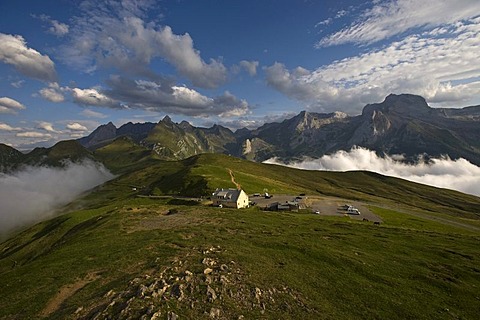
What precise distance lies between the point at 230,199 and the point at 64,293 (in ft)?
262

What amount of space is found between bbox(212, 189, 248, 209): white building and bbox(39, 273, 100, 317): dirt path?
73560 mm

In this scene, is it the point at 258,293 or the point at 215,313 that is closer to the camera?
the point at 215,313

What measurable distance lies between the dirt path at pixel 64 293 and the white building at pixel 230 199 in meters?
73.6

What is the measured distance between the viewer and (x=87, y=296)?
3266 cm

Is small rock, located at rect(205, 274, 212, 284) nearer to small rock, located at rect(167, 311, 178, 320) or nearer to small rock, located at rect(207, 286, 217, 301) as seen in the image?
small rock, located at rect(207, 286, 217, 301)

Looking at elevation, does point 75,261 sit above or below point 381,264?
above

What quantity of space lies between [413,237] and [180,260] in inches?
2307

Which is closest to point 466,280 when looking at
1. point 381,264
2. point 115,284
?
point 381,264

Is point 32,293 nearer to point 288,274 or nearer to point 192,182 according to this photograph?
point 288,274

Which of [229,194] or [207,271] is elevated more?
[207,271]

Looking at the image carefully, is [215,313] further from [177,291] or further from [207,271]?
[207,271]

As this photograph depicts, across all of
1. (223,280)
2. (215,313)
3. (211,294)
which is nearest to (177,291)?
(211,294)

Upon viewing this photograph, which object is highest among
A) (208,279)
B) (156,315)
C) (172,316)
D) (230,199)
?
(156,315)

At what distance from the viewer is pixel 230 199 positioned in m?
112
